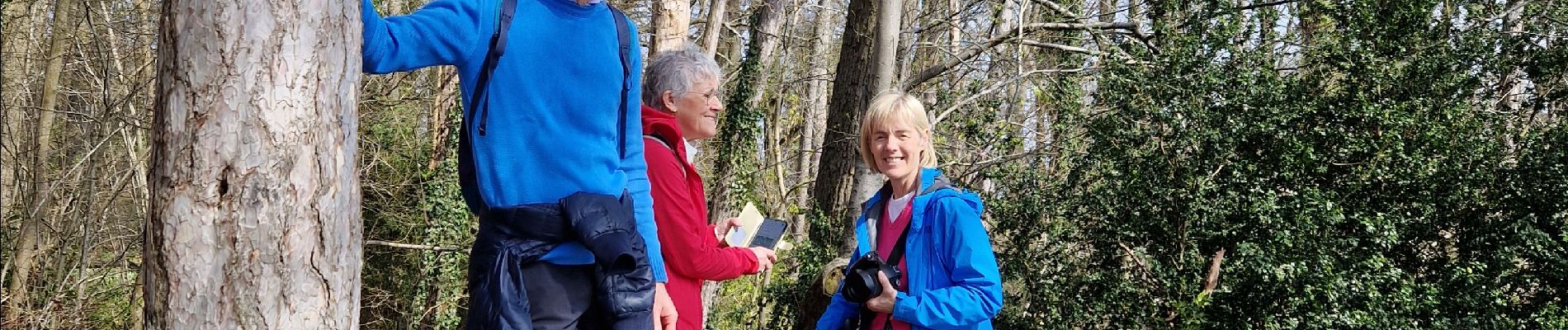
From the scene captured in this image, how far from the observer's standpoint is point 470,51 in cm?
236

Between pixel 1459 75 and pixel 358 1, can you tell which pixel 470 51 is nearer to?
pixel 358 1

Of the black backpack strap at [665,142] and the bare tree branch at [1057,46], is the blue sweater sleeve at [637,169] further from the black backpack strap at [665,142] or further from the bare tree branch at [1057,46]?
the bare tree branch at [1057,46]

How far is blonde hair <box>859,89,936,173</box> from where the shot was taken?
326cm

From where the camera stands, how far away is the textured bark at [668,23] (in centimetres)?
845

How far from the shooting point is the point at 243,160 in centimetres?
210

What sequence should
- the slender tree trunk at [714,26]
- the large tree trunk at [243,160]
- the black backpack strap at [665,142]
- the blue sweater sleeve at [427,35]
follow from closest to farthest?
the large tree trunk at [243,160]
the blue sweater sleeve at [427,35]
the black backpack strap at [665,142]
the slender tree trunk at [714,26]

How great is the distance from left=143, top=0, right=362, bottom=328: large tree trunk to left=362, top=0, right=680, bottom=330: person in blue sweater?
7.3 inches

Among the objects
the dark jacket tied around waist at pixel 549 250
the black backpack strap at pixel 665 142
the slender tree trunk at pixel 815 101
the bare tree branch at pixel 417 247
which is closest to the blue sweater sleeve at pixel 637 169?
the dark jacket tied around waist at pixel 549 250

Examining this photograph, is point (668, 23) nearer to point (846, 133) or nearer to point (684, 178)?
point (846, 133)

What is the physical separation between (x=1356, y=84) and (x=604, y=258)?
5.07 meters

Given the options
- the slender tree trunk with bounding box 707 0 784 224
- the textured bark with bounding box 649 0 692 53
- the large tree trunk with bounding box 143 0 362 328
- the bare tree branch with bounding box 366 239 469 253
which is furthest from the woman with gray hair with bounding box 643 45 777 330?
the bare tree branch with bounding box 366 239 469 253

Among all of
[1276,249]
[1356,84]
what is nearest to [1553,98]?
[1356,84]

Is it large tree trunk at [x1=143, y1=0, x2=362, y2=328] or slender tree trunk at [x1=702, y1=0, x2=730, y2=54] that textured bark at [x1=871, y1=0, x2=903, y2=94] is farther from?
large tree trunk at [x1=143, y1=0, x2=362, y2=328]

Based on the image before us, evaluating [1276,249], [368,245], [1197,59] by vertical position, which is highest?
[1197,59]
